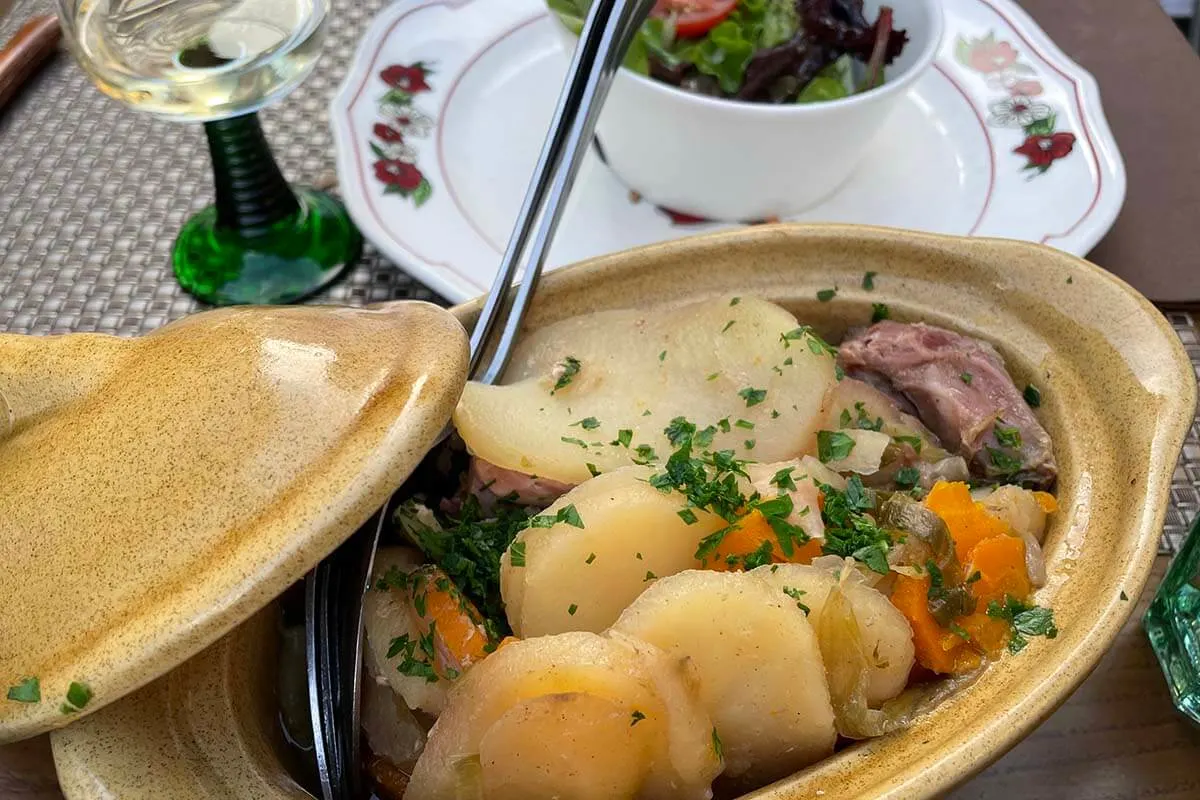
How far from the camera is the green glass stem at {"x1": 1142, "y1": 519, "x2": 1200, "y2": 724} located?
108cm

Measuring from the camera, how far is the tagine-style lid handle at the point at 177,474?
2.27 feet

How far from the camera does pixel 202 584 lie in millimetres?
697

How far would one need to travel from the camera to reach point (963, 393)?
1049mm

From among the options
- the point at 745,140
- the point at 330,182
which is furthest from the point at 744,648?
the point at 330,182

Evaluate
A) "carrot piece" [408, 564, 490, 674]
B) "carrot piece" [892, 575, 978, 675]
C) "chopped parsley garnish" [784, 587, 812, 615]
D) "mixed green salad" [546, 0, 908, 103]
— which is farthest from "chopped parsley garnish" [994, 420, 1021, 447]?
"mixed green salad" [546, 0, 908, 103]

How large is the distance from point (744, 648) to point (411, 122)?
1312 millimetres

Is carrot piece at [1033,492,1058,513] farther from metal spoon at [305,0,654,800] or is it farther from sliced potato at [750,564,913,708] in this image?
metal spoon at [305,0,654,800]

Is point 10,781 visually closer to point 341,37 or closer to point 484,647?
point 484,647

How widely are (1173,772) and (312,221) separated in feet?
4.80

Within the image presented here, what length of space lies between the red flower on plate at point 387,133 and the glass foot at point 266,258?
0.55 ft

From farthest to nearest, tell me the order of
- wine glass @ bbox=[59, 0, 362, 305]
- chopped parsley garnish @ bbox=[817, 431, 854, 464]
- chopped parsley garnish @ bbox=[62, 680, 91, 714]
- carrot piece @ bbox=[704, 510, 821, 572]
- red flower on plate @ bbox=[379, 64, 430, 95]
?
1. red flower on plate @ bbox=[379, 64, 430, 95]
2. wine glass @ bbox=[59, 0, 362, 305]
3. chopped parsley garnish @ bbox=[817, 431, 854, 464]
4. carrot piece @ bbox=[704, 510, 821, 572]
5. chopped parsley garnish @ bbox=[62, 680, 91, 714]

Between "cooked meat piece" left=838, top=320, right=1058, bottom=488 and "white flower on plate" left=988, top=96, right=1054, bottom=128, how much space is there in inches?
34.7

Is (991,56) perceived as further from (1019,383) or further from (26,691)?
(26,691)

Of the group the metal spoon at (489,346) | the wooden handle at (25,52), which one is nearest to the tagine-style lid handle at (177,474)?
the metal spoon at (489,346)
